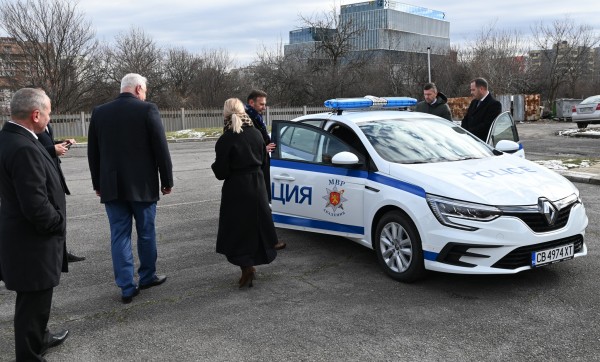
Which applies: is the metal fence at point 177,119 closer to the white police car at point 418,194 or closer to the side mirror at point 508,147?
the white police car at point 418,194

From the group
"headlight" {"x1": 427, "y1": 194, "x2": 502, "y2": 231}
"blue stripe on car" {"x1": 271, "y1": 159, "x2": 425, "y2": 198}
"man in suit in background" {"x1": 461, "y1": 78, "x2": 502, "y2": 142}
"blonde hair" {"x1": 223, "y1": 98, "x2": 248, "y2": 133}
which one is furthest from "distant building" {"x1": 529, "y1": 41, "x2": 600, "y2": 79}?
"blonde hair" {"x1": 223, "y1": 98, "x2": 248, "y2": 133}

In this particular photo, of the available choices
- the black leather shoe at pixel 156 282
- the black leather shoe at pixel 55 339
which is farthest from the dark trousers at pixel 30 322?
the black leather shoe at pixel 156 282

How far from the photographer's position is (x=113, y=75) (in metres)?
43.2

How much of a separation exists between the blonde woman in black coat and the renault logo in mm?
2427

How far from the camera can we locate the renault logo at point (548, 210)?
4.53m

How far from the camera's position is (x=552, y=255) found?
15.2 feet

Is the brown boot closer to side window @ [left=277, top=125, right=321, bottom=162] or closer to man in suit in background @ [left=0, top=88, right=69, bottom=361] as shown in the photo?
side window @ [left=277, top=125, right=321, bottom=162]

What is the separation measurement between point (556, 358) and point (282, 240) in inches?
150

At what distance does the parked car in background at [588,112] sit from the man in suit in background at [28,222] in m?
25.8

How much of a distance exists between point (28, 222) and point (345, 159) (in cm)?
296

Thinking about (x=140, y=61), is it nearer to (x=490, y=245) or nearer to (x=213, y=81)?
(x=213, y=81)

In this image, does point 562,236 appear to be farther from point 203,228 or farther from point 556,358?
point 203,228

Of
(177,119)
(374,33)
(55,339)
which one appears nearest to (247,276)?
(55,339)

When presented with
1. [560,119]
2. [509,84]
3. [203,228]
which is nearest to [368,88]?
[509,84]
